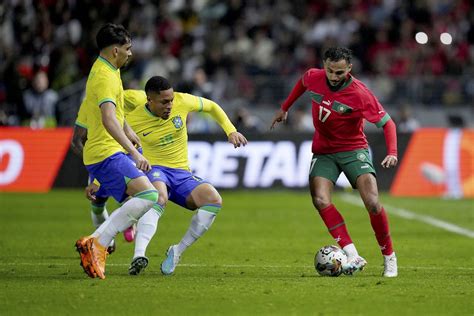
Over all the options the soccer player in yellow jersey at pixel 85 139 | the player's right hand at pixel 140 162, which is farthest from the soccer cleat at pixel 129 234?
the player's right hand at pixel 140 162

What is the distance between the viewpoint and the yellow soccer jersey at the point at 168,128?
37.7ft

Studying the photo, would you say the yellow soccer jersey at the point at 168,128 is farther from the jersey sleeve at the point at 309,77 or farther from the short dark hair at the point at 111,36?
the short dark hair at the point at 111,36

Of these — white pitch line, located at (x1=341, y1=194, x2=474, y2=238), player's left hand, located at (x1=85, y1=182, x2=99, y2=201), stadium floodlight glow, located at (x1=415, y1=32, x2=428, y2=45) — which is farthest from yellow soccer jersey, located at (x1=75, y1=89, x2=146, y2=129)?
stadium floodlight glow, located at (x1=415, y1=32, x2=428, y2=45)

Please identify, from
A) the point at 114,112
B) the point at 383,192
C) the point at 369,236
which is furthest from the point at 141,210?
the point at 383,192

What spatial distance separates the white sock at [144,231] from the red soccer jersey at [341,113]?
181cm

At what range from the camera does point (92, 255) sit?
10.1 m

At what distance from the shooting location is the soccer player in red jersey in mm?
10922

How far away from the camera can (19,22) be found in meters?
26.8

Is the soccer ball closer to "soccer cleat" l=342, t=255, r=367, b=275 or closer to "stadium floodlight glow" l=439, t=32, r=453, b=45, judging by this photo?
"soccer cleat" l=342, t=255, r=367, b=275

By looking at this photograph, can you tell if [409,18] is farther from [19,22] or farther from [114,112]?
[114,112]

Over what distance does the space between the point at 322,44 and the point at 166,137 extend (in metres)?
17.5

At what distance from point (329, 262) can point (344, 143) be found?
1256 mm

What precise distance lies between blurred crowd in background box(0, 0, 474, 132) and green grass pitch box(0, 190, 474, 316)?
6979 millimetres

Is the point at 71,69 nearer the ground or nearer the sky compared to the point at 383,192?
nearer the sky
